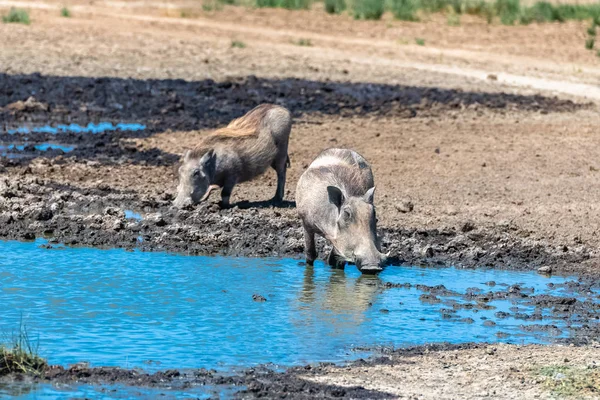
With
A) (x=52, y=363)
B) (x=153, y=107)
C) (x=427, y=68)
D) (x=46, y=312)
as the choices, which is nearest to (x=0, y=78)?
(x=153, y=107)

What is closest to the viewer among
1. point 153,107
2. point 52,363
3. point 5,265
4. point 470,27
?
point 52,363

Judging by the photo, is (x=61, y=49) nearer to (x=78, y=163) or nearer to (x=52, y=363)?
(x=78, y=163)

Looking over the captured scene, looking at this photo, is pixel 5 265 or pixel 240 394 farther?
pixel 5 265

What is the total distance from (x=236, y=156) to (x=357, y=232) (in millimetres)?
3368

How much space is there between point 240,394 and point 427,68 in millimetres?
18508

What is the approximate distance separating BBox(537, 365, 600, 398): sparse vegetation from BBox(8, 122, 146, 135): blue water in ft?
34.8

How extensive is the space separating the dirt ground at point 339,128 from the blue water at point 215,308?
51 centimetres

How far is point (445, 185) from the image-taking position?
45.7ft

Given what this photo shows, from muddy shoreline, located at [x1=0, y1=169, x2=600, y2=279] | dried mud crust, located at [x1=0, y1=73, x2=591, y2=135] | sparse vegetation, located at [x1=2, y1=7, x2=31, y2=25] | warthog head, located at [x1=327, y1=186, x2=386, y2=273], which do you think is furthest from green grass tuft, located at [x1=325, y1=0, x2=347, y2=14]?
warthog head, located at [x1=327, y1=186, x2=386, y2=273]

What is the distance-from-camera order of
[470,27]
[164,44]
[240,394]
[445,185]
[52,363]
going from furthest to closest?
1. [470,27]
2. [164,44]
3. [445,185]
4. [52,363]
5. [240,394]

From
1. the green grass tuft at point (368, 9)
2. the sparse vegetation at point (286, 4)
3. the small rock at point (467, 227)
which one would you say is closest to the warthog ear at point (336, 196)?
the small rock at point (467, 227)

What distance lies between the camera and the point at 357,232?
9.55 m

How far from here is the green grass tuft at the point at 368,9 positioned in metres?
34.0

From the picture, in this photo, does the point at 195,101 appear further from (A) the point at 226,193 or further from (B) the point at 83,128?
(A) the point at 226,193
